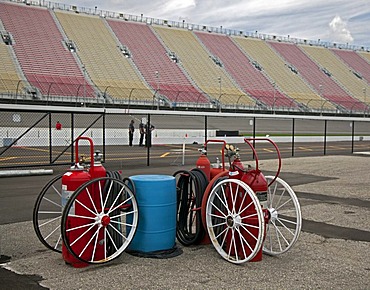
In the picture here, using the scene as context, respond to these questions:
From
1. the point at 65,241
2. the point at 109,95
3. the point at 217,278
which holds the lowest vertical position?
the point at 217,278

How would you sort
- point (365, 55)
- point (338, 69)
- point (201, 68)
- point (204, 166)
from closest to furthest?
point (204, 166) → point (201, 68) → point (338, 69) → point (365, 55)

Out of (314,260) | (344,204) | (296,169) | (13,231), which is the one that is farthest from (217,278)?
(296,169)

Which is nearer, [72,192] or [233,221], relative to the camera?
[72,192]

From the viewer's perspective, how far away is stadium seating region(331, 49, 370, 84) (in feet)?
240

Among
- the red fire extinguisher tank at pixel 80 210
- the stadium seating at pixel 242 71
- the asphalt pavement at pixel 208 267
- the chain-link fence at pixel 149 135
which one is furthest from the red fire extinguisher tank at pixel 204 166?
the stadium seating at pixel 242 71

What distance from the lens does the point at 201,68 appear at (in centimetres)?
5775

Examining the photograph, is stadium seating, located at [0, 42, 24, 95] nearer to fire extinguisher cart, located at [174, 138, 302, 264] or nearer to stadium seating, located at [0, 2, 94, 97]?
stadium seating, located at [0, 2, 94, 97]

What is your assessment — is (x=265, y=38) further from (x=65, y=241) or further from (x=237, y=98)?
(x=65, y=241)

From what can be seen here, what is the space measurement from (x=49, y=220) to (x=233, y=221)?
4.01 m

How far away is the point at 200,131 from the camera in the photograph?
4138 cm

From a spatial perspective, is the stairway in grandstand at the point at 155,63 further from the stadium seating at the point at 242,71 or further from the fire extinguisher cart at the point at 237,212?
the fire extinguisher cart at the point at 237,212

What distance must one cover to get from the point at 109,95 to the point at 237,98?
14820 mm

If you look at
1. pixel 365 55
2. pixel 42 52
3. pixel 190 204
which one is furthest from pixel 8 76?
pixel 365 55

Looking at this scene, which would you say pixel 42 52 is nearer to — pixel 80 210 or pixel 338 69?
pixel 338 69
